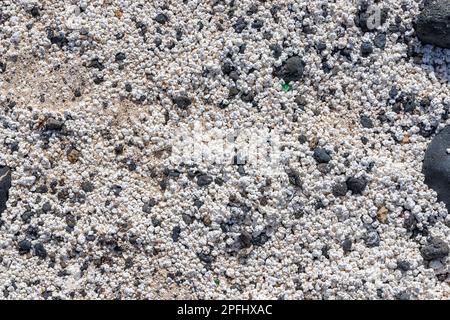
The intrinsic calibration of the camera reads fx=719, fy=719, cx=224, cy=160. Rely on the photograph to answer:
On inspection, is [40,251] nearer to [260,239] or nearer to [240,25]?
[260,239]

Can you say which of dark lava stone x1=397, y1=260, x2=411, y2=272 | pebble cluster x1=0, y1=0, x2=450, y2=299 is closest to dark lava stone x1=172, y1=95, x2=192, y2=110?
pebble cluster x1=0, y1=0, x2=450, y2=299

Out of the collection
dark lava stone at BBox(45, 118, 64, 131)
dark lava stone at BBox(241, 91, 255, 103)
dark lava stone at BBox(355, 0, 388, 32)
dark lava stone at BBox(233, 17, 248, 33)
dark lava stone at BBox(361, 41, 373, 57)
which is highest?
dark lava stone at BBox(355, 0, 388, 32)

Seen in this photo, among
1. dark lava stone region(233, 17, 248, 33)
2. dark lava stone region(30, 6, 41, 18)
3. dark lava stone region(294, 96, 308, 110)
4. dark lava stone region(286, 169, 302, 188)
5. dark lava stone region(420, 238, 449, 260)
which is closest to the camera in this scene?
dark lava stone region(420, 238, 449, 260)

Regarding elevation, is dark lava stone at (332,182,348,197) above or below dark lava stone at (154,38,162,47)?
below

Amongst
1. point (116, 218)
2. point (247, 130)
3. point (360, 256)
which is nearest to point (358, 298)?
point (360, 256)

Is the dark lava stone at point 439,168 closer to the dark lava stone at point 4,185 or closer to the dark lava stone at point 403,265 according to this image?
the dark lava stone at point 403,265

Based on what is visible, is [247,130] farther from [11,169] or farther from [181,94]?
[11,169]

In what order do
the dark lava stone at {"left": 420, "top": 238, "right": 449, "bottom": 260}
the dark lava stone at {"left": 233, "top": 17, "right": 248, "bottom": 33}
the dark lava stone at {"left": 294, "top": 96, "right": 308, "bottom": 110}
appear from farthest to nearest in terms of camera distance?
the dark lava stone at {"left": 233, "top": 17, "right": 248, "bottom": 33} → the dark lava stone at {"left": 294, "top": 96, "right": 308, "bottom": 110} → the dark lava stone at {"left": 420, "top": 238, "right": 449, "bottom": 260}

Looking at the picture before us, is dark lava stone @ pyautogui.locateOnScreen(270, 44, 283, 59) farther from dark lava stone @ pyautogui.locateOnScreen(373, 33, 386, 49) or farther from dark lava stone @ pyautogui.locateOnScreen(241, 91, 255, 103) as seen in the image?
dark lava stone @ pyautogui.locateOnScreen(373, 33, 386, 49)

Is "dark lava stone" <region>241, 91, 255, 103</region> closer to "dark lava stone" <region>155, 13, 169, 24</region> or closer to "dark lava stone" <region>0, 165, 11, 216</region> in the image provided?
"dark lava stone" <region>155, 13, 169, 24</region>

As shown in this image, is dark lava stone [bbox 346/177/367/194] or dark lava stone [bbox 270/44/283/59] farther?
dark lava stone [bbox 270/44/283/59]
